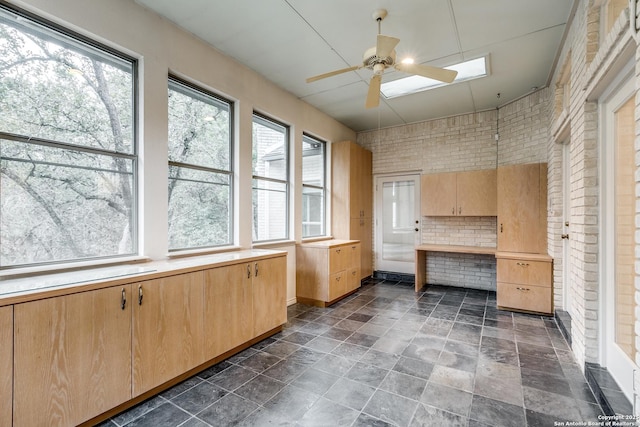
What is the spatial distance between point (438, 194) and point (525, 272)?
6.08 ft

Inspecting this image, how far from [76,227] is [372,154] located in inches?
207

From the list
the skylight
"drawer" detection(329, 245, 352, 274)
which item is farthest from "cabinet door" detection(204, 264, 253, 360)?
the skylight

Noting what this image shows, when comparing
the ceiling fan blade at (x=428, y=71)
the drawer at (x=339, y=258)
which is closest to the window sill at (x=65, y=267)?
the drawer at (x=339, y=258)

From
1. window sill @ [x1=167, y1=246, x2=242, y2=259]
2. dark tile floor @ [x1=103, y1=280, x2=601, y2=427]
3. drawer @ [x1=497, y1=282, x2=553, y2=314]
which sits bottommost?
dark tile floor @ [x1=103, y1=280, x2=601, y2=427]

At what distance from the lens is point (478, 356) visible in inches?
111

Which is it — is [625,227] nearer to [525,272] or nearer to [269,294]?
[525,272]

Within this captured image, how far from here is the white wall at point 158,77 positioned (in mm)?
2312

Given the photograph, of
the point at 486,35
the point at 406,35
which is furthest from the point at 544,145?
the point at 406,35

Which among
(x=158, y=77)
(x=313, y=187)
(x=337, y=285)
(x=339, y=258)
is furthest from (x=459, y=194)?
(x=158, y=77)

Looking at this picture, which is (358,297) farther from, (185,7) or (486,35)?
(185,7)

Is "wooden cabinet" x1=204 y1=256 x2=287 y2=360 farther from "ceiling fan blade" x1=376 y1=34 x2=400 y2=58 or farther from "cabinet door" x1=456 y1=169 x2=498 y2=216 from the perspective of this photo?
"cabinet door" x1=456 y1=169 x2=498 y2=216

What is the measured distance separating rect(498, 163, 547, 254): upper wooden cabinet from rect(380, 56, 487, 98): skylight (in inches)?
57.4

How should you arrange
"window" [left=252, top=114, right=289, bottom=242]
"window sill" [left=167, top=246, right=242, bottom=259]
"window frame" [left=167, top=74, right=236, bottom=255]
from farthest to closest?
"window" [left=252, top=114, right=289, bottom=242] < "window frame" [left=167, top=74, right=236, bottom=255] < "window sill" [left=167, top=246, right=242, bottom=259]

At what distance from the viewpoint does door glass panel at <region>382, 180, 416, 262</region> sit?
5961 mm
